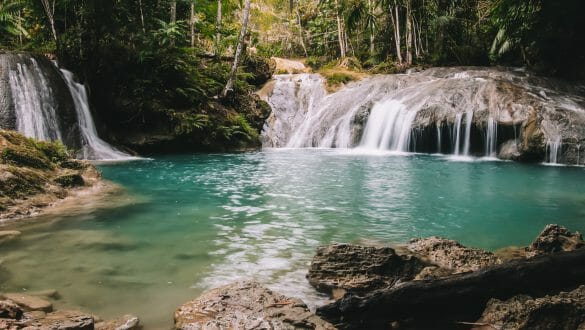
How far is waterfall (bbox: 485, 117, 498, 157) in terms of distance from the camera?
1548 centimetres

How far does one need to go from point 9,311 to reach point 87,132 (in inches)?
511

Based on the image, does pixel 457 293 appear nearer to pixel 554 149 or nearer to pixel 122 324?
pixel 122 324

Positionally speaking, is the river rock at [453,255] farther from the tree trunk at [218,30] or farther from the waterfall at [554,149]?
the tree trunk at [218,30]

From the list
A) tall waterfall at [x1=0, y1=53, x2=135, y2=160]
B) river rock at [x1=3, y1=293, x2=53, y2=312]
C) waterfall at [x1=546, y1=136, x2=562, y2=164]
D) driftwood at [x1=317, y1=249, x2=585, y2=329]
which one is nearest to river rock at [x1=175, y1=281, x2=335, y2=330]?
driftwood at [x1=317, y1=249, x2=585, y2=329]

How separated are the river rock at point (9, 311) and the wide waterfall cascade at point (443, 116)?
48.7 feet

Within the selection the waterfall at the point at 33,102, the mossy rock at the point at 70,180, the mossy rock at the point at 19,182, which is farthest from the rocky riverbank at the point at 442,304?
the waterfall at the point at 33,102

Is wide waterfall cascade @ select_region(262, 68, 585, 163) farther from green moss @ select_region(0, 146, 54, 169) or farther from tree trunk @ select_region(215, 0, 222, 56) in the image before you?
green moss @ select_region(0, 146, 54, 169)

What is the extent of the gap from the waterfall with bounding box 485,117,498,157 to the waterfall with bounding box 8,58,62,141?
556 inches

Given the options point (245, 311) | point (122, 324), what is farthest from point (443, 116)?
point (122, 324)

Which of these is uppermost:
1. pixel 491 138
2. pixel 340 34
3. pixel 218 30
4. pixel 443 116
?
pixel 340 34

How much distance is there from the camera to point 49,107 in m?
13.9

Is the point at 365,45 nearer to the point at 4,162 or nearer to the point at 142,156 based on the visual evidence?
the point at 142,156

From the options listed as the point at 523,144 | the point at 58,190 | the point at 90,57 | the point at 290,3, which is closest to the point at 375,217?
the point at 58,190

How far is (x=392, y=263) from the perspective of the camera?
14.5 ft
